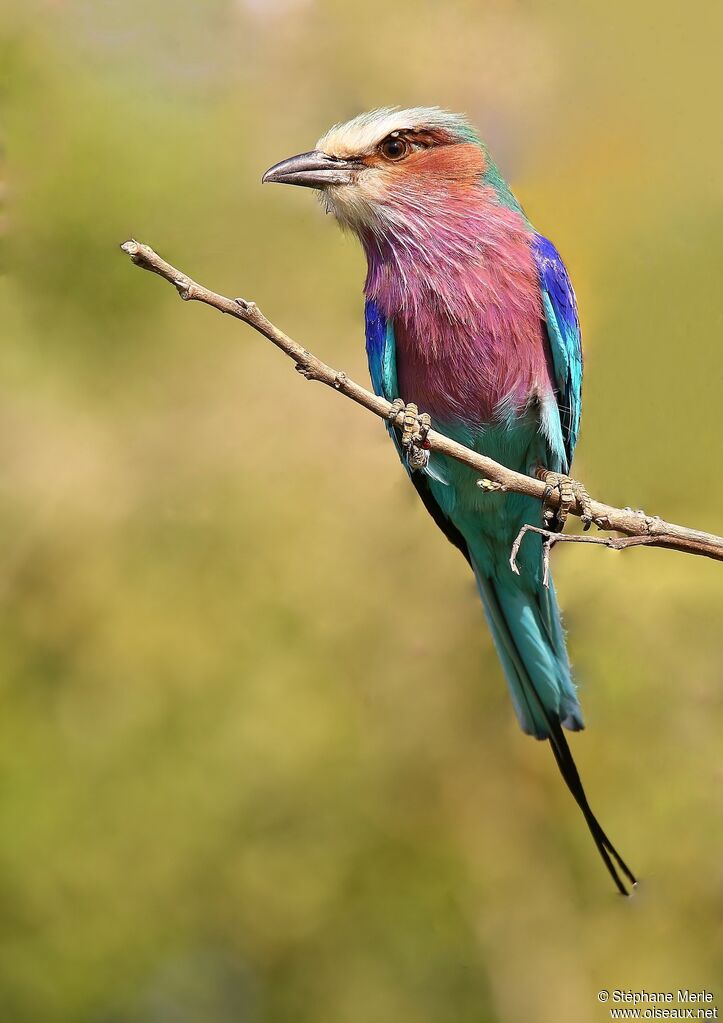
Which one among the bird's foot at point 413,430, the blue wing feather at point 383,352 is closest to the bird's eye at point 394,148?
the blue wing feather at point 383,352

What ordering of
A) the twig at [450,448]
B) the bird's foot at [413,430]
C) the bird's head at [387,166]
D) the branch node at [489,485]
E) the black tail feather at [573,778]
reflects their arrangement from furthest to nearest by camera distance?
the black tail feather at [573,778] < the bird's head at [387,166] < the bird's foot at [413,430] < the branch node at [489,485] < the twig at [450,448]

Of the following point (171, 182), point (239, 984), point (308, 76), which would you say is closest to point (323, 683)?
point (239, 984)

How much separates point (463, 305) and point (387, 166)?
23 cm

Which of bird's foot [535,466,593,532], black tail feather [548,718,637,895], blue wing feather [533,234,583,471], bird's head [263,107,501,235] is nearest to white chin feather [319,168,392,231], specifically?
bird's head [263,107,501,235]

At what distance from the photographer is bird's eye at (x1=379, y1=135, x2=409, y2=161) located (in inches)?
53.5

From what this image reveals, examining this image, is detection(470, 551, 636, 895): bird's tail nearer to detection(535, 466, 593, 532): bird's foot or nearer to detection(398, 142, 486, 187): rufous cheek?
detection(535, 466, 593, 532): bird's foot

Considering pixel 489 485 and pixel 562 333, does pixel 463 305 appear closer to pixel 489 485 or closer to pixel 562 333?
pixel 562 333

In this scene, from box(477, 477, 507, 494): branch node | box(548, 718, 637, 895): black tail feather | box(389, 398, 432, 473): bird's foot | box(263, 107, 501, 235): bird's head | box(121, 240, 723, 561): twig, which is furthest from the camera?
box(548, 718, 637, 895): black tail feather

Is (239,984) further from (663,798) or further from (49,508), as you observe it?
(49,508)

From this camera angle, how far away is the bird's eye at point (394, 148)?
1359 mm

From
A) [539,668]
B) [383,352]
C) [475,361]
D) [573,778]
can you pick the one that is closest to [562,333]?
[475,361]

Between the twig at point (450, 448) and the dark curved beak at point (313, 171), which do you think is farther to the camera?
the dark curved beak at point (313, 171)

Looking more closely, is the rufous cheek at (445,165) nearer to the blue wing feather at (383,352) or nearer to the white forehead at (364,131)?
the white forehead at (364,131)

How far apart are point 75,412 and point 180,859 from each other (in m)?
0.83
